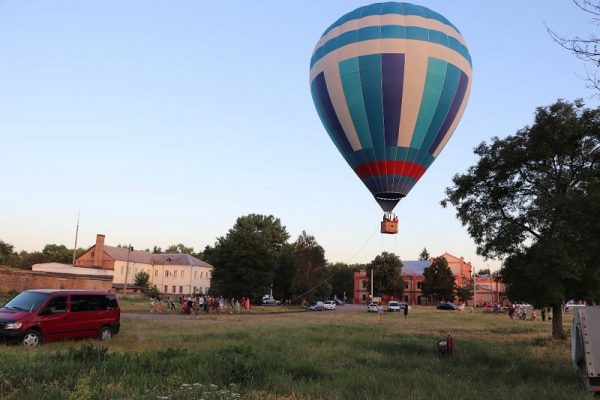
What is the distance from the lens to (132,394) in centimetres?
860

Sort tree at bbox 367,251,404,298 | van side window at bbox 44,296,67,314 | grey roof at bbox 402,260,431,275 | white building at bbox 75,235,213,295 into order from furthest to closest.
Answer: grey roof at bbox 402,260,431,275 → white building at bbox 75,235,213,295 → tree at bbox 367,251,404,298 → van side window at bbox 44,296,67,314

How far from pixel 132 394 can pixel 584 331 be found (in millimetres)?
9158

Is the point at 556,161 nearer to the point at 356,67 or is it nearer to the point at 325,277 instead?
the point at 356,67

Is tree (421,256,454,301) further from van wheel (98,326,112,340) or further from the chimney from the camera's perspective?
van wheel (98,326,112,340)

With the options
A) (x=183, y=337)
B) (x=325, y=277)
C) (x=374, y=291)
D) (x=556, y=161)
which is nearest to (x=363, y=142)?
(x=556, y=161)

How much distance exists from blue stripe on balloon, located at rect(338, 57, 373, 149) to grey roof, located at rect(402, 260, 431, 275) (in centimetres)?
9858

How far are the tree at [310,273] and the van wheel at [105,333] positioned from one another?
191ft

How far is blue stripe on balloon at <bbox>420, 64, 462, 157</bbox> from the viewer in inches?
1020

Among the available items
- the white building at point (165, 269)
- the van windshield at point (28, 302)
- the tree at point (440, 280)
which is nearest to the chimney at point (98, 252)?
the white building at point (165, 269)

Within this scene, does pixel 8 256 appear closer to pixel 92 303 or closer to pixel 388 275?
pixel 388 275

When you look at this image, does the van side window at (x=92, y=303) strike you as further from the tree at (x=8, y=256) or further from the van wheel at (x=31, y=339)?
the tree at (x=8, y=256)

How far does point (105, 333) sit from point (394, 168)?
14853mm

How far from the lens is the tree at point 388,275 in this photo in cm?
10312

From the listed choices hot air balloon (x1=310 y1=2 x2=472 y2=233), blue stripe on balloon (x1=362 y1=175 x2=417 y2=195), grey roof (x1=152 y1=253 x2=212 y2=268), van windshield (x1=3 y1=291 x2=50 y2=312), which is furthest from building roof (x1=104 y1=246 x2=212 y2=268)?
van windshield (x1=3 y1=291 x2=50 y2=312)
